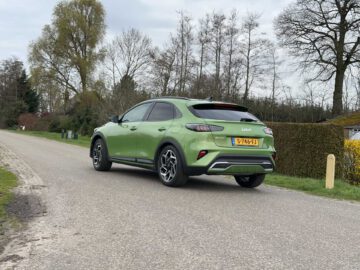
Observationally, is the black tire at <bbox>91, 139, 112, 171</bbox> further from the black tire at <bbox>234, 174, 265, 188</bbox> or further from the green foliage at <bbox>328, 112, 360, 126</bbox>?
the green foliage at <bbox>328, 112, 360, 126</bbox>

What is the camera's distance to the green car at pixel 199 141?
7.79 metres

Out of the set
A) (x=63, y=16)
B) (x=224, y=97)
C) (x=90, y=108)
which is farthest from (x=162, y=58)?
(x=63, y=16)

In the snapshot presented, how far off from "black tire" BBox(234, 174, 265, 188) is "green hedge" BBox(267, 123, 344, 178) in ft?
11.5

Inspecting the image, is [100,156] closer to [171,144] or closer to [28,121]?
[171,144]

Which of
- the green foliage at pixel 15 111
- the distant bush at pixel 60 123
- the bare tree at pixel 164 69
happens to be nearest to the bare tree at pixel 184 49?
the bare tree at pixel 164 69

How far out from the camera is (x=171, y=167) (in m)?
8.32

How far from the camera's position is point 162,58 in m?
38.7

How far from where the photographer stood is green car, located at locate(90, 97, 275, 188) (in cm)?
779

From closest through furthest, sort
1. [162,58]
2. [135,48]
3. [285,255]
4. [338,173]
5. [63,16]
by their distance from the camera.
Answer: [285,255]
[338,173]
[162,58]
[135,48]
[63,16]

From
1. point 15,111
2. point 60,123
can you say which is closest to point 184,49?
point 60,123

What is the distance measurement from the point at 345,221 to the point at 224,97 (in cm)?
2989

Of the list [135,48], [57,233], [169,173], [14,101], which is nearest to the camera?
[57,233]

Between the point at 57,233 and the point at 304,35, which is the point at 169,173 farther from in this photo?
the point at 304,35

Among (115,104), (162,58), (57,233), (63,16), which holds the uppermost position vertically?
(63,16)
